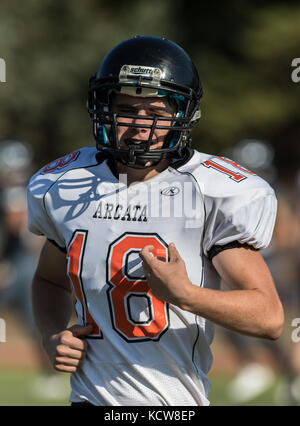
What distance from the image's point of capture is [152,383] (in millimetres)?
2535

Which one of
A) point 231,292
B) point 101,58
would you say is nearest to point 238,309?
point 231,292

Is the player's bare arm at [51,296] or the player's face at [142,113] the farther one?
the player's bare arm at [51,296]

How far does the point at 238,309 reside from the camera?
2369mm

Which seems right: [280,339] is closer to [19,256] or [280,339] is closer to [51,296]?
[19,256]

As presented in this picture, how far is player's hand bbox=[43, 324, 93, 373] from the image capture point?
103 inches

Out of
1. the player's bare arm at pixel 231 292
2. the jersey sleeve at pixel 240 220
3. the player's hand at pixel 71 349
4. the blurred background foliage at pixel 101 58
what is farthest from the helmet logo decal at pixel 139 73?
the blurred background foliage at pixel 101 58

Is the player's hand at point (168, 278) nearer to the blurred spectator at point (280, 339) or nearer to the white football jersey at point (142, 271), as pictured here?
the white football jersey at point (142, 271)

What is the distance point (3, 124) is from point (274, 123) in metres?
5.10

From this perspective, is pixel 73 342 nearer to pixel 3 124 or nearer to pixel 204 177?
pixel 204 177

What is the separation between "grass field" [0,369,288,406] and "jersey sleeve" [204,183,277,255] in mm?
3735

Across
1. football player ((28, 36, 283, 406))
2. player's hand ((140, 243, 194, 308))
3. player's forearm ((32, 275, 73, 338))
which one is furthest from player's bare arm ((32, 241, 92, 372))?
player's hand ((140, 243, 194, 308))

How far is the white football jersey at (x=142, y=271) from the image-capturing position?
8.29 ft

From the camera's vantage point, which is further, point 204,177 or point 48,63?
point 48,63
